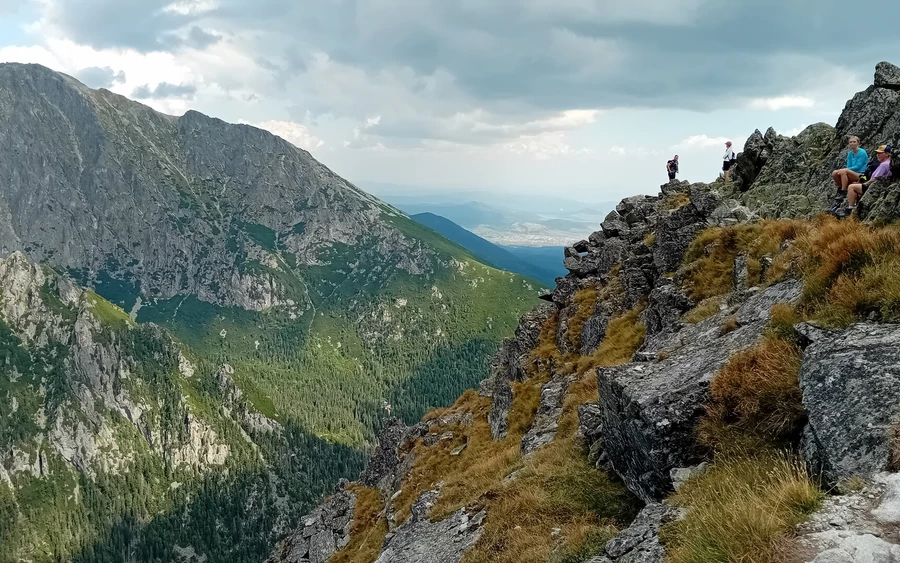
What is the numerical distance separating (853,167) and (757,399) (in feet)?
57.4

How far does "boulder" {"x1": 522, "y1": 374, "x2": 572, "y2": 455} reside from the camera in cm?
2288

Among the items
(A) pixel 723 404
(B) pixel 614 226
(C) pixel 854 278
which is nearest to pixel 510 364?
(B) pixel 614 226

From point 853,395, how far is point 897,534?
2.98 metres

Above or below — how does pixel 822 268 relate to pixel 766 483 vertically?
above

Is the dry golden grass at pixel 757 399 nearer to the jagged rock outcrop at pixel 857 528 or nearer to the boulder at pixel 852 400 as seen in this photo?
the boulder at pixel 852 400

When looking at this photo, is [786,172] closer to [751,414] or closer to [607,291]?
[607,291]

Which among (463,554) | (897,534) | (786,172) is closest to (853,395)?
(897,534)

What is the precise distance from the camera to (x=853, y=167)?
21656 mm

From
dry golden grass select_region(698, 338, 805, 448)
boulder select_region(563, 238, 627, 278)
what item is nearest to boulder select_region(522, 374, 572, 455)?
dry golden grass select_region(698, 338, 805, 448)

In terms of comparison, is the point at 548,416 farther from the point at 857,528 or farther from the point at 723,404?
the point at 857,528

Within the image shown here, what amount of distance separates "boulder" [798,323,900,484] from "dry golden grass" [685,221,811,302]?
8953 mm

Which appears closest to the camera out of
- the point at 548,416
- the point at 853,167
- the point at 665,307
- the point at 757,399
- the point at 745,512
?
the point at 745,512

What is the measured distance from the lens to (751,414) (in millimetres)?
10383

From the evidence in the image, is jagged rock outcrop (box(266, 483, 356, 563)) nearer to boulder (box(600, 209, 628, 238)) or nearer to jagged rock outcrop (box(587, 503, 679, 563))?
boulder (box(600, 209, 628, 238))
